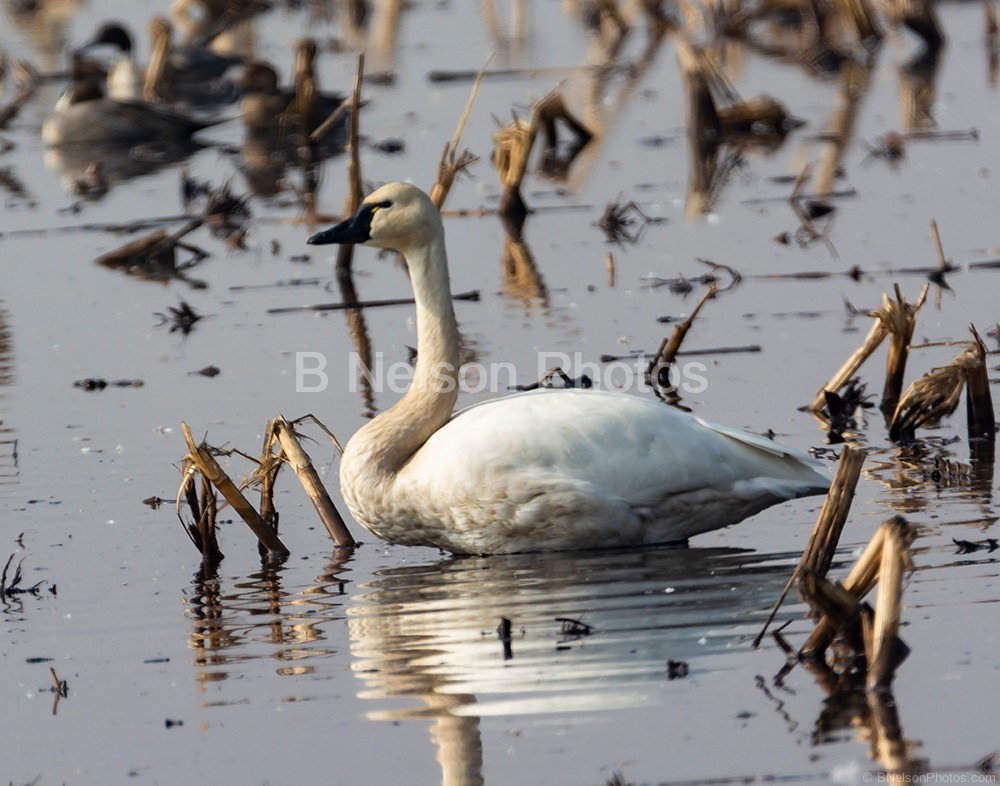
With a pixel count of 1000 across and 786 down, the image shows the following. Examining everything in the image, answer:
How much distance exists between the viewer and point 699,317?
11.1 meters

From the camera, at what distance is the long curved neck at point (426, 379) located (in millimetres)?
7453

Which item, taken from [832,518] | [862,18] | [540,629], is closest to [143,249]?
[540,629]

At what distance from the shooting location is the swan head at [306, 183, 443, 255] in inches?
307

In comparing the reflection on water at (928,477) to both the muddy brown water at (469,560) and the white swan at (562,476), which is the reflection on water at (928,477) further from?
the white swan at (562,476)

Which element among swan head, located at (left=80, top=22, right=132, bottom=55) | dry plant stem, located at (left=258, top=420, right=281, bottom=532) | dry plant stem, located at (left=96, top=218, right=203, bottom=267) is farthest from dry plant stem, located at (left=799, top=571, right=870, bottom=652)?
swan head, located at (left=80, top=22, right=132, bottom=55)

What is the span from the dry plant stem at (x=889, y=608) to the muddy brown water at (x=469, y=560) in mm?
106

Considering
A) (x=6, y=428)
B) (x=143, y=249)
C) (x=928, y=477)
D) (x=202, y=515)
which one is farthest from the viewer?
(x=143, y=249)

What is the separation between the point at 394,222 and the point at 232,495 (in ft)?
4.59

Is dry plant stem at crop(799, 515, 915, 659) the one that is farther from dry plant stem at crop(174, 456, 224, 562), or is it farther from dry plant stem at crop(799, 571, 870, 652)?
dry plant stem at crop(174, 456, 224, 562)

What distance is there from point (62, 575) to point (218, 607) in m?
0.80

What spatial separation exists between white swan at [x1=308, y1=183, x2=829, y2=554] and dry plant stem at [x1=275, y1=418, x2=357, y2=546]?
145mm

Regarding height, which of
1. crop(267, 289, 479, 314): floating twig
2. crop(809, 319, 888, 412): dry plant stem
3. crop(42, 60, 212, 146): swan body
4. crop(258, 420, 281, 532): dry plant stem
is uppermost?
crop(42, 60, 212, 146): swan body

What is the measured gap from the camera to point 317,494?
755cm

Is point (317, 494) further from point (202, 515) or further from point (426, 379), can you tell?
point (426, 379)
